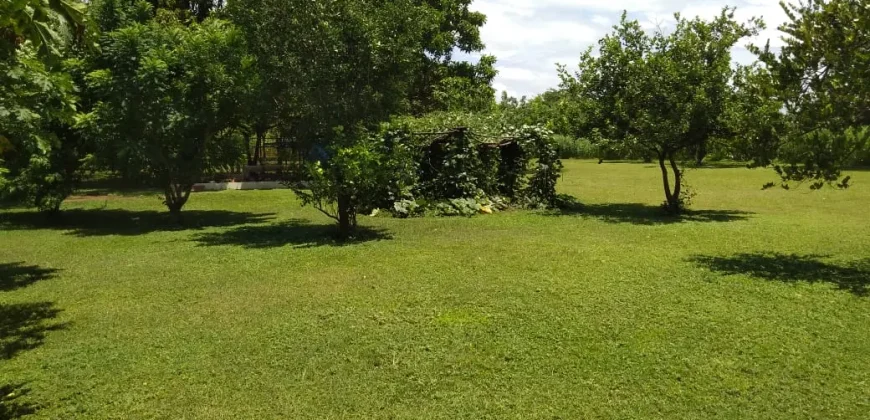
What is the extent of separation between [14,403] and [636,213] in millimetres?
12911

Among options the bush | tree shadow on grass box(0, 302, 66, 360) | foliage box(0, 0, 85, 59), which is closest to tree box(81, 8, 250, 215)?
tree shadow on grass box(0, 302, 66, 360)

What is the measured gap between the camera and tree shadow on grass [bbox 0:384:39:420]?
13.5 feet

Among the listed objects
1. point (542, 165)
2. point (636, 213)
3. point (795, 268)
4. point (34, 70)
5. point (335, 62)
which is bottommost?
point (795, 268)

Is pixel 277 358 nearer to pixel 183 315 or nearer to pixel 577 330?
pixel 183 315

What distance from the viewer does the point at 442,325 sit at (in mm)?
5789

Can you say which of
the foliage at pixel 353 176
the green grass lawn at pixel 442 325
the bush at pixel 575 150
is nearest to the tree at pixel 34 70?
the green grass lawn at pixel 442 325

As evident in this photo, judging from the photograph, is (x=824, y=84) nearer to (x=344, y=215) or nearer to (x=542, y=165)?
(x=344, y=215)

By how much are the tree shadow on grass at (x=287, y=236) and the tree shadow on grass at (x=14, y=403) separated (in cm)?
571

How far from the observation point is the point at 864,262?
8.45 metres

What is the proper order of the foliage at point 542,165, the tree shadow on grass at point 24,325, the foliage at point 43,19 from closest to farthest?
the foliage at point 43,19 < the tree shadow on grass at point 24,325 < the foliage at point 542,165

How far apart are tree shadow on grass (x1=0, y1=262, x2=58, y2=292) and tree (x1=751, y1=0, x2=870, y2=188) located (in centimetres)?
986

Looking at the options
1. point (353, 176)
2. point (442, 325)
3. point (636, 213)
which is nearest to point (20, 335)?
point (442, 325)

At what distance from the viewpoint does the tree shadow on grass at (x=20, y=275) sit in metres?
7.86

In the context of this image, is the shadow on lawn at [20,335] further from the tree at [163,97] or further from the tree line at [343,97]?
the tree at [163,97]
